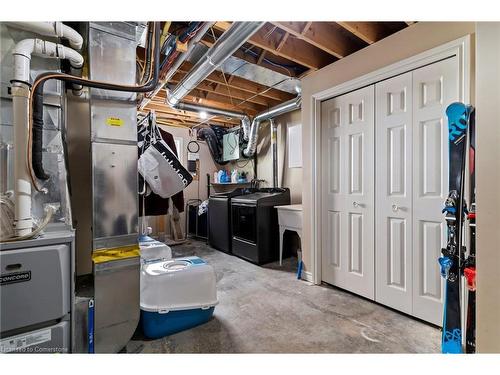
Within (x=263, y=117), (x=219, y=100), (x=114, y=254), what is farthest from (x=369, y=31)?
(x=114, y=254)

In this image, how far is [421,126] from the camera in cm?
192

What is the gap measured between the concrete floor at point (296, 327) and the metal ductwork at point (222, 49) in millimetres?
2318

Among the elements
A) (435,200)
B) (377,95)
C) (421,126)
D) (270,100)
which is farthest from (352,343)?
(270,100)

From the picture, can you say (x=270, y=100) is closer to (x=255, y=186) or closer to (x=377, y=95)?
(x=255, y=186)

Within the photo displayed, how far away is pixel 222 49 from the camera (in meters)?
2.04

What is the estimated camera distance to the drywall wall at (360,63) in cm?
175

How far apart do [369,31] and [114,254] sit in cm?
273

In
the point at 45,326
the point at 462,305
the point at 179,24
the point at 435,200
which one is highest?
the point at 179,24

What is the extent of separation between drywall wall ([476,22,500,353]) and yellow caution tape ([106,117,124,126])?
6.71 feet

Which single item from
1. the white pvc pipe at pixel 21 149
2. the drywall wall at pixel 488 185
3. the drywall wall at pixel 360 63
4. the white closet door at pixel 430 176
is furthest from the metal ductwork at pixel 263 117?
the white pvc pipe at pixel 21 149

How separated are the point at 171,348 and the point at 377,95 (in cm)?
270

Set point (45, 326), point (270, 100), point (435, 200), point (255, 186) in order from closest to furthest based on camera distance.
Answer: point (45, 326) → point (435, 200) → point (270, 100) → point (255, 186)

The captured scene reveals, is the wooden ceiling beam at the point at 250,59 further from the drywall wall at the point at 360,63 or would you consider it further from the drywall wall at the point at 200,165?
the drywall wall at the point at 200,165

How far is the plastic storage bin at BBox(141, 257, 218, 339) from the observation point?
5.57 ft
